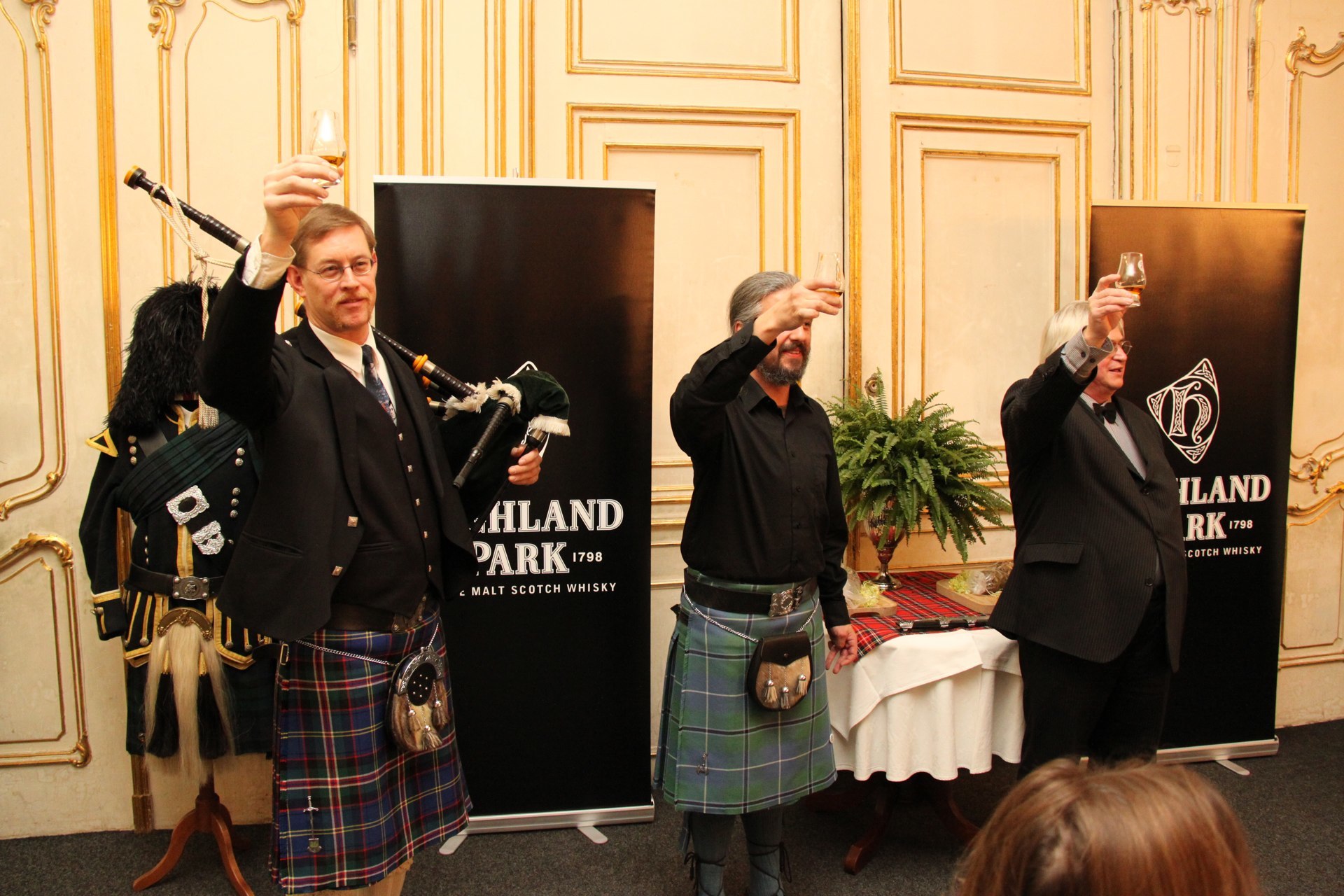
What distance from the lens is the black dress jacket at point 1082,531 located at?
6.82ft

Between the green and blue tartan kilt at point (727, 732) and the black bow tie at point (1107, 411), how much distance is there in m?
0.96

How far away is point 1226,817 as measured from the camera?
0.69 metres

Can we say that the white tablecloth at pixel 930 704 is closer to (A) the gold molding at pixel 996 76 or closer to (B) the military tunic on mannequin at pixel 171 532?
(B) the military tunic on mannequin at pixel 171 532

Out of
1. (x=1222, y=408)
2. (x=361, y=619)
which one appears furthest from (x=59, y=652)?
(x=1222, y=408)

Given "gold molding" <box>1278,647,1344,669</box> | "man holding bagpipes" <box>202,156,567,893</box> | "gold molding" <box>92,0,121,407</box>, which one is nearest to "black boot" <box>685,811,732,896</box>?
"man holding bagpipes" <box>202,156,567,893</box>

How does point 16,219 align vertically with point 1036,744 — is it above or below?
above

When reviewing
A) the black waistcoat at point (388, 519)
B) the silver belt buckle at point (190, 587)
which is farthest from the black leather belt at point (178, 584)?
the black waistcoat at point (388, 519)

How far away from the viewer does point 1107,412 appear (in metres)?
2.29

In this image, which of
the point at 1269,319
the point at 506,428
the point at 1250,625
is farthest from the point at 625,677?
the point at 1269,319

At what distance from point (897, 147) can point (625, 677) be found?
86.1 inches

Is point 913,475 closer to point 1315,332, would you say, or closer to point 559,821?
point 559,821

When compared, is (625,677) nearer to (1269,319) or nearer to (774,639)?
(774,639)

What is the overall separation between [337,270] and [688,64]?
1994 mm

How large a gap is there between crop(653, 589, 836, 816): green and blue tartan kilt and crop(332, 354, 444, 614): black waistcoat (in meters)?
0.74
